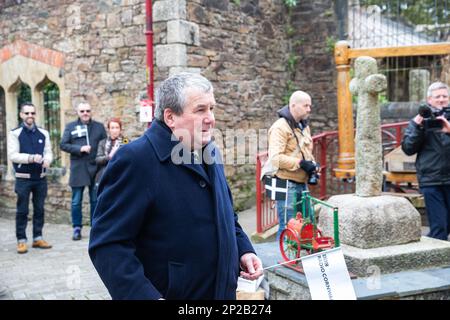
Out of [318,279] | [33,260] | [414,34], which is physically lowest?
[33,260]

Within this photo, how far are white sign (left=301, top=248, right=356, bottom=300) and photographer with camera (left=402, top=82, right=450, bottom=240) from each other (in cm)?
251

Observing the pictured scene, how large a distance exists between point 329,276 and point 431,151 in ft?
8.74

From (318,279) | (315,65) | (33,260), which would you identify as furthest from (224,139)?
(318,279)

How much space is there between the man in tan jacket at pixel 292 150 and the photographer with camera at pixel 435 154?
0.94 m

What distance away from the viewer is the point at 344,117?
7.62m

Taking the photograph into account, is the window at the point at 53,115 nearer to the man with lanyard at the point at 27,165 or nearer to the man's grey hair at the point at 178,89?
the man with lanyard at the point at 27,165

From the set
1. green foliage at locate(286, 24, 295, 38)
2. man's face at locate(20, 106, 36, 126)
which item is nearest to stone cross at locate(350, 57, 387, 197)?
man's face at locate(20, 106, 36, 126)

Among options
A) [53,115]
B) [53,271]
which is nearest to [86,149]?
[53,271]

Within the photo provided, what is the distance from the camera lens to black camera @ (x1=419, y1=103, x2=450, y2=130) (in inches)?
196

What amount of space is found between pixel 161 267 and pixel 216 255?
0.74 feet

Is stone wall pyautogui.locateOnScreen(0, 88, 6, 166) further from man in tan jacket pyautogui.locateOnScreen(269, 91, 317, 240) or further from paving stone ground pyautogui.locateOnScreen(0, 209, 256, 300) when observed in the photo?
man in tan jacket pyautogui.locateOnScreen(269, 91, 317, 240)

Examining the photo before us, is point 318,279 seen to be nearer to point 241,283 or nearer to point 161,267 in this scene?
point 161,267

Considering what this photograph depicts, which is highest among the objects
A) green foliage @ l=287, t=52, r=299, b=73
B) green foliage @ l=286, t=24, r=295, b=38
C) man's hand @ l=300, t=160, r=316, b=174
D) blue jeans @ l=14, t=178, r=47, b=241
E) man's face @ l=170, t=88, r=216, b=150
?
green foliage @ l=286, t=24, r=295, b=38

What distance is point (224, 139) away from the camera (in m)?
8.62
